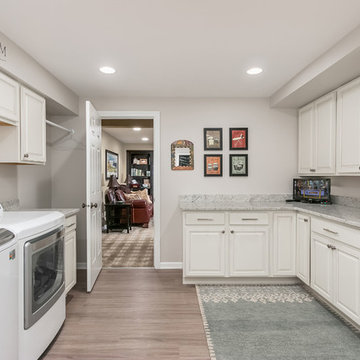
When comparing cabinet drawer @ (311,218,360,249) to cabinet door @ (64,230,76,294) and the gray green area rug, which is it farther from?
cabinet door @ (64,230,76,294)

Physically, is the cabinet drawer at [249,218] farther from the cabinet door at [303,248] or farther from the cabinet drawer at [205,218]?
the cabinet door at [303,248]

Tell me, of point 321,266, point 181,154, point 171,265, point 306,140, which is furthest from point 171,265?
point 306,140

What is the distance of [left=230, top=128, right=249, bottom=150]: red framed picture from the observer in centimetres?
347

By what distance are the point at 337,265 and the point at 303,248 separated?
1.81ft

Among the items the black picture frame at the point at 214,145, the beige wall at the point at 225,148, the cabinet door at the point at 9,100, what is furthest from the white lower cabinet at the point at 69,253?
the black picture frame at the point at 214,145

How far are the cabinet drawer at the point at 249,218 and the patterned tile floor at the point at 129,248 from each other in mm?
1421

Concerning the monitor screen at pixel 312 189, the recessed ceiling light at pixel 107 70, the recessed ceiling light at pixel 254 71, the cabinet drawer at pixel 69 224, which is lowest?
the cabinet drawer at pixel 69 224

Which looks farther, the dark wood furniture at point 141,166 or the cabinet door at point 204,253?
the dark wood furniture at point 141,166

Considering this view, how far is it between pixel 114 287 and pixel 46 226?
4.64ft

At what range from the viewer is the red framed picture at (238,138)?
3.47 m

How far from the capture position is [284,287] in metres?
2.92

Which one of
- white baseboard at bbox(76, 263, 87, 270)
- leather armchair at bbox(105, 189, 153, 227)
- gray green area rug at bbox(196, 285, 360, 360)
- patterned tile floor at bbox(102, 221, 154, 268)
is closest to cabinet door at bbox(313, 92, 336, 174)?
gray green area rug at bbox(196, 285, 360, 360)

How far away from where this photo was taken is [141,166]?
9555 millimetres

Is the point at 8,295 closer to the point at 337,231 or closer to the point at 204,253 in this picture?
the point at 204,253
